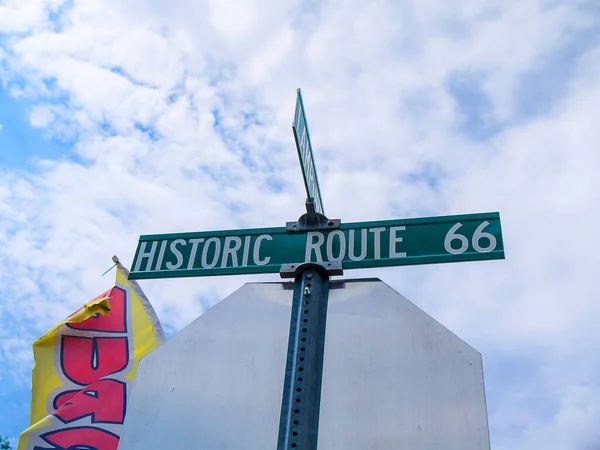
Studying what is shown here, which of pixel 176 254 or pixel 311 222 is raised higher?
pixel 311 222

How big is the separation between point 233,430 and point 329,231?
1.19 m

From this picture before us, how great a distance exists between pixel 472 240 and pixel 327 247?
718mm

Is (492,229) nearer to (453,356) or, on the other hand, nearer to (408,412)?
(453,356)

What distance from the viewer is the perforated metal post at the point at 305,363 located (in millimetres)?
2330

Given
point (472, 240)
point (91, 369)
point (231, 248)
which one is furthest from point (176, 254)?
point (91, 369)

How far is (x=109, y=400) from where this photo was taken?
6.05m

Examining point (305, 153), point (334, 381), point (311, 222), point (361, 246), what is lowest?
point (334, 381)

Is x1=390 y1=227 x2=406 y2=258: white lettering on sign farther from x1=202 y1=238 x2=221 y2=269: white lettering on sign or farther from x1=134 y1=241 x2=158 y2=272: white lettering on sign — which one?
x1=134 y1=241 x2=158 y2=272: white lettering on sign

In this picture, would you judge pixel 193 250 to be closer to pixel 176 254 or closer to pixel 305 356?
pixel 176 254

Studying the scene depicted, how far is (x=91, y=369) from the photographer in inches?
250

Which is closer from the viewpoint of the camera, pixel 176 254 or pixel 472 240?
pixel 472 240

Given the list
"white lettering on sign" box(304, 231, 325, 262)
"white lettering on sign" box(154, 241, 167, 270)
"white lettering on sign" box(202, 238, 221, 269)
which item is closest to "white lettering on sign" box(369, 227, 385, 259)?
"white lettering on sign" box(304, 231, 325, 262)

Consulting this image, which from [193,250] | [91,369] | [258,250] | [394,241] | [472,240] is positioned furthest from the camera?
[91,369]

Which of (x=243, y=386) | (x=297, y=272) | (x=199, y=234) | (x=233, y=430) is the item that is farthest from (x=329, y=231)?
(x=233, y=430)
